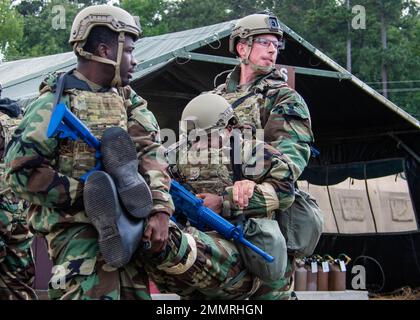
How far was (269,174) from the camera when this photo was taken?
16.0 feet

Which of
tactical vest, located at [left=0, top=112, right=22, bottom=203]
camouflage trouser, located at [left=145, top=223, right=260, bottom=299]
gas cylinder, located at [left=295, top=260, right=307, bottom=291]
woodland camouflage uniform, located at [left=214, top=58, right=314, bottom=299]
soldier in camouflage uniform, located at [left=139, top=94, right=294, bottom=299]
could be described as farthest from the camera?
gas cylinder, located at [left=295, top=260, right=307, bottom=291]

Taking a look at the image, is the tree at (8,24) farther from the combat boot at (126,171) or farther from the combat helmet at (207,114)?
the combat boot at (126,171)

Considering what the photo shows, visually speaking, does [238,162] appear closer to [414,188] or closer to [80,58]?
[80,58]

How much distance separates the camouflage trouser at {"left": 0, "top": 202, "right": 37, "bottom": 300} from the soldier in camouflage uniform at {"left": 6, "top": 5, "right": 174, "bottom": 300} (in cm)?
245

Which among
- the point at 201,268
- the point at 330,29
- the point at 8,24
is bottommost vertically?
the point at 201,268

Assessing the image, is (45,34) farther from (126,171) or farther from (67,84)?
(126,171)

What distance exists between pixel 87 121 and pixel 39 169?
345 millimetres

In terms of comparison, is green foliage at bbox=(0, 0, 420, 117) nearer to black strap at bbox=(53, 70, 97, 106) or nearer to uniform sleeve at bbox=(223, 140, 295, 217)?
uniform sleeve at bbox=(223, 140, 295, 217)

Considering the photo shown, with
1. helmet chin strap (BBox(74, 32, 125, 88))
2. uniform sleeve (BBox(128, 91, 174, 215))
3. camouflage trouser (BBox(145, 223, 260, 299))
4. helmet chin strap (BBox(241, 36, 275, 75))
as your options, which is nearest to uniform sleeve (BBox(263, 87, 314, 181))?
helmet chin strap (BBox(241, 36, 275, 75))

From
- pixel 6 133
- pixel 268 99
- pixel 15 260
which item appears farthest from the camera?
pixel 15 260

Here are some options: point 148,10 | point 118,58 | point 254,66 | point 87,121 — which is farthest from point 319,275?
point 148,10

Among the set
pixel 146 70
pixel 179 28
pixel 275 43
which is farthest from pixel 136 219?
pixel 179 28

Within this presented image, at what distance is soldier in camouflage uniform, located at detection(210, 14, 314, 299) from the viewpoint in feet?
16.5

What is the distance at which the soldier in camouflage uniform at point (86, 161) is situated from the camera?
3.93m
